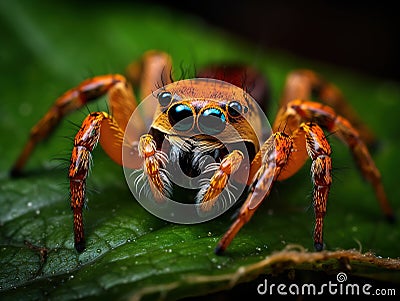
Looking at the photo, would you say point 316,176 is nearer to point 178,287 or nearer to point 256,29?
point 178,287

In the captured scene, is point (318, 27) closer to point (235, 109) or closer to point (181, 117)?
point (235, 109)

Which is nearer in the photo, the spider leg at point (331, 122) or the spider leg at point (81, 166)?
the spider leg at point (81, 166)

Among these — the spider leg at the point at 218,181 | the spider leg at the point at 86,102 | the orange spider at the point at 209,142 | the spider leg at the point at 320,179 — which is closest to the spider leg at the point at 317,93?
the orange spider at the point at 209,142

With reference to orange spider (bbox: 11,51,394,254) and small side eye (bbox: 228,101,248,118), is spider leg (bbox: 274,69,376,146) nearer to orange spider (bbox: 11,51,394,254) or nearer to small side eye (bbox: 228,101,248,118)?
orange spider (bbox: 11,51,394,254)

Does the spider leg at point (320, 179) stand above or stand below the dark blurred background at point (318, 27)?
below

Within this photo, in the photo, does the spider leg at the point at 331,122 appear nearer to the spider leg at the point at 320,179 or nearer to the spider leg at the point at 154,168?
the spider leg at the point at 320,179

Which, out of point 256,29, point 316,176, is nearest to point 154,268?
point 316,176
